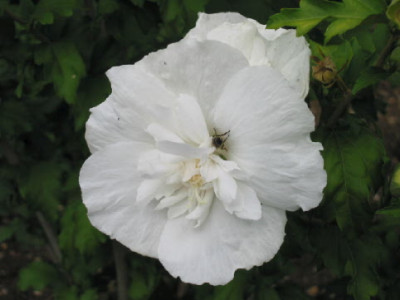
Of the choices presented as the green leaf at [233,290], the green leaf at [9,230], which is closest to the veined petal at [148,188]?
the green leaf at [233,290]

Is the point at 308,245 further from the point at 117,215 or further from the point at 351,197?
the point at 117,215

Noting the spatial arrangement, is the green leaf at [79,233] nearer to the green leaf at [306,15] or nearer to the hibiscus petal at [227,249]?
the hibiscus petal at [227,249]

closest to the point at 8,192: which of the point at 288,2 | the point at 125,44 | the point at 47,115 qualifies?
the point at 47,115

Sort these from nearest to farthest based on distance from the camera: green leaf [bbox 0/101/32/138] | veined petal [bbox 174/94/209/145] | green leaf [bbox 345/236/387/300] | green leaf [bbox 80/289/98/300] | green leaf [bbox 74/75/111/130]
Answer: veined petal [bbox 174/94/209/145], green leaf [bbox 345/236/387/300], green leaf [bbox 74/75/111/130], green leaf [bbox 0/101/32/138], green leaf [bbox 80/289/98/300]

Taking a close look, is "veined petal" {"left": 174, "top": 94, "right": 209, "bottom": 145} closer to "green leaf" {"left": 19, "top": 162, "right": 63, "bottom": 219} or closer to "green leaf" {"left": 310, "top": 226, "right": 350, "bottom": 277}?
"green leaf" {"left": 310, "top": 226, "right": 350, "bottom": 277}

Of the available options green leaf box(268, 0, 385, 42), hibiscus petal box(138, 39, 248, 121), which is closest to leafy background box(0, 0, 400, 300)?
green leaf box(268, 0, 385, 42)

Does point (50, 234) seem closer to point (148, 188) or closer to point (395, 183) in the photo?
point (148, 188)

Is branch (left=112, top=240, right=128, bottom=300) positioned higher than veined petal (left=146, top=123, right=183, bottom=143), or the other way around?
veined petal (left=146, top=123, right=183, bottom=143)
